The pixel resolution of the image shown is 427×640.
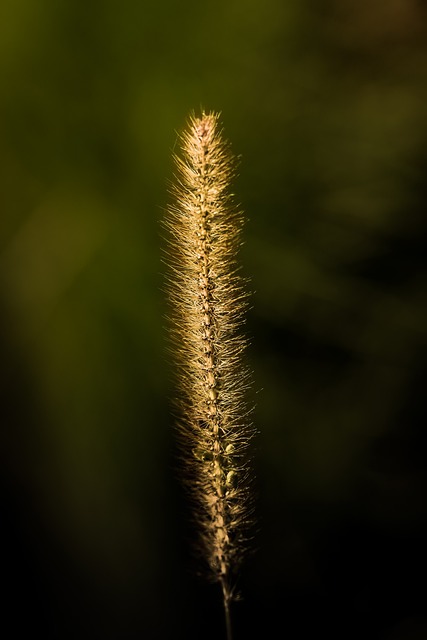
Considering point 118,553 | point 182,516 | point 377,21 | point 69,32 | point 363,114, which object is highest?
point 377,21

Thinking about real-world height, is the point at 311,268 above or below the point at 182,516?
above

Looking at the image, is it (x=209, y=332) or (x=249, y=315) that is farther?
(x=249, y=315)

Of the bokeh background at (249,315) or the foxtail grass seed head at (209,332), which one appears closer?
the foxtail grass seed head at (209,332)

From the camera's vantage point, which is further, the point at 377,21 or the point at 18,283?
the point at 18,283

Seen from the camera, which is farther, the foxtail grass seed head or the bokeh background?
the bokeh background

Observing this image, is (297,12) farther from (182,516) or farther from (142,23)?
(182,516)

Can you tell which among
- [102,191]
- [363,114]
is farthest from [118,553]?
[363,114]
